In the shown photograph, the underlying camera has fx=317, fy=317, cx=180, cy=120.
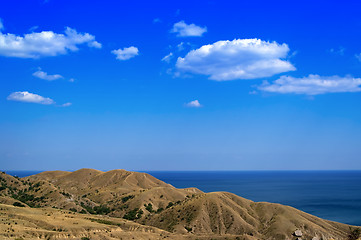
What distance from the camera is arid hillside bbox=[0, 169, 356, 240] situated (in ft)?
265

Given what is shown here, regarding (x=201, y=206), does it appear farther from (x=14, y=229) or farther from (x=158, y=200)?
(x=14, y=229)

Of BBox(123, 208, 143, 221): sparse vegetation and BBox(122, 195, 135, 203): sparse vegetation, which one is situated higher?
BBox(122, 195, 135, 203): sparse vegetation

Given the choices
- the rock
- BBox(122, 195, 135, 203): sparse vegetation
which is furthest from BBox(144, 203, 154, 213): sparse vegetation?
the rock

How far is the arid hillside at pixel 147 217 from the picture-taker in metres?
80.9

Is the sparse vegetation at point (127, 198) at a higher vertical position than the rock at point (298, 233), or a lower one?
higher

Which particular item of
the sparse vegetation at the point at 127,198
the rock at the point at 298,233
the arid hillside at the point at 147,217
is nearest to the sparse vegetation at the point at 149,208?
the arid hillside at the point at 147,217

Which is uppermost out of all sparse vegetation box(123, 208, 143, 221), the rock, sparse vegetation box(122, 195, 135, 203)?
sparse vegetation box(122, 195, 135, 203)

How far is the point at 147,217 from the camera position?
139125mm

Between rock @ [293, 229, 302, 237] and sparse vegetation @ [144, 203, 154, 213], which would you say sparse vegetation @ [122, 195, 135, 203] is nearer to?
sparse vegetation @ [144, 203, 154, 213]

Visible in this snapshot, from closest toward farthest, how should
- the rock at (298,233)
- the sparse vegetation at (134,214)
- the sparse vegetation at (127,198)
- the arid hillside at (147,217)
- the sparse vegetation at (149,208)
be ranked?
the arid hillside at (147,217) < the rock at (298,233) < the sparse vegetation at (134,214) < the sparse vegetation at (149,208) < the sparse vegetation at (127,198)

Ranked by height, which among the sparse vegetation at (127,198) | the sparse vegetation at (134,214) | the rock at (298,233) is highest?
the sparse vegetation at (127,198)

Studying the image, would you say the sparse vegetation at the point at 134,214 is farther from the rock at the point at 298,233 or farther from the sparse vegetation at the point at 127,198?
the rock at the point at 298,233

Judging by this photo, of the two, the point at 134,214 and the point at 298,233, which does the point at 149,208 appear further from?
the point at 298,233

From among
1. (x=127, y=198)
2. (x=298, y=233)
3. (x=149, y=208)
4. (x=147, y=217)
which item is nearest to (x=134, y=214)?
(x=147, y=217)
